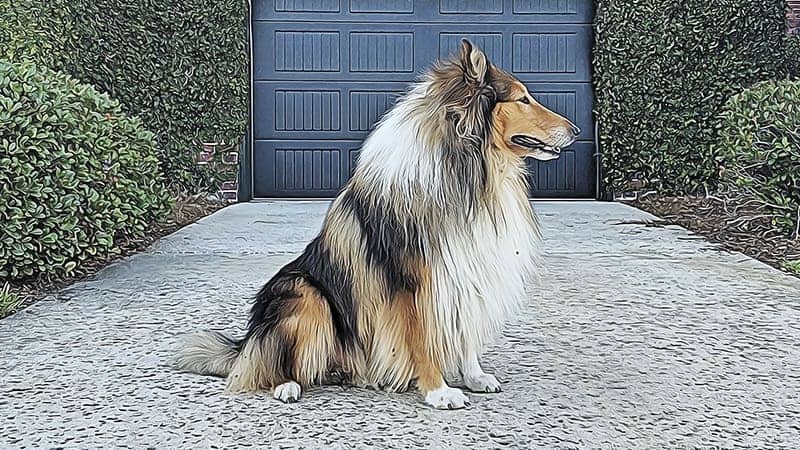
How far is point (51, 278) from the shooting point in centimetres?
566

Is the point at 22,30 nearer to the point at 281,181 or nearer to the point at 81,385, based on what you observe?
the point at 281,181

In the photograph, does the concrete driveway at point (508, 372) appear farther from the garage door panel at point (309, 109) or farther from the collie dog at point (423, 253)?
the garage door panel at point (309, 109)

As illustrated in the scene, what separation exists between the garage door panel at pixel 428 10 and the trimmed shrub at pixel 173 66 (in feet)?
2.42

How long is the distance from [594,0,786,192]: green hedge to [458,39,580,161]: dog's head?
7109mm

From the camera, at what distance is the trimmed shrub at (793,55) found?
376 inches

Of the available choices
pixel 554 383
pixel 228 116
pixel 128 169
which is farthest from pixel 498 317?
pixel 228 116

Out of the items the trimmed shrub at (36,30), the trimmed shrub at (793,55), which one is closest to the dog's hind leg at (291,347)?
the trimmed shrub at (36,30)

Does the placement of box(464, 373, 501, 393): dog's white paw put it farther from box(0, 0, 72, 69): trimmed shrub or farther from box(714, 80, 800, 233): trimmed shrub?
box(0, 0, 72, 69): trimmed shrub

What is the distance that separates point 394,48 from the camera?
10.9 metres

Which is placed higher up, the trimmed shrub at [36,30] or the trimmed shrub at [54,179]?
the trimmed shrub at [36,30]

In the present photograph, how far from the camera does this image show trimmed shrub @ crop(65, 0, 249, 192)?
9.50 m

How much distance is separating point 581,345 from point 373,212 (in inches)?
58.6

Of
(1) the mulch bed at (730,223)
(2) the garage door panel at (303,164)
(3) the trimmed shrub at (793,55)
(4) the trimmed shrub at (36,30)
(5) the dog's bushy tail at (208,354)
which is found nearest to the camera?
(5) the dog's bushy tail at (208,354)

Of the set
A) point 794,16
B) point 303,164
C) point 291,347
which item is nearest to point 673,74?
point 794,16
